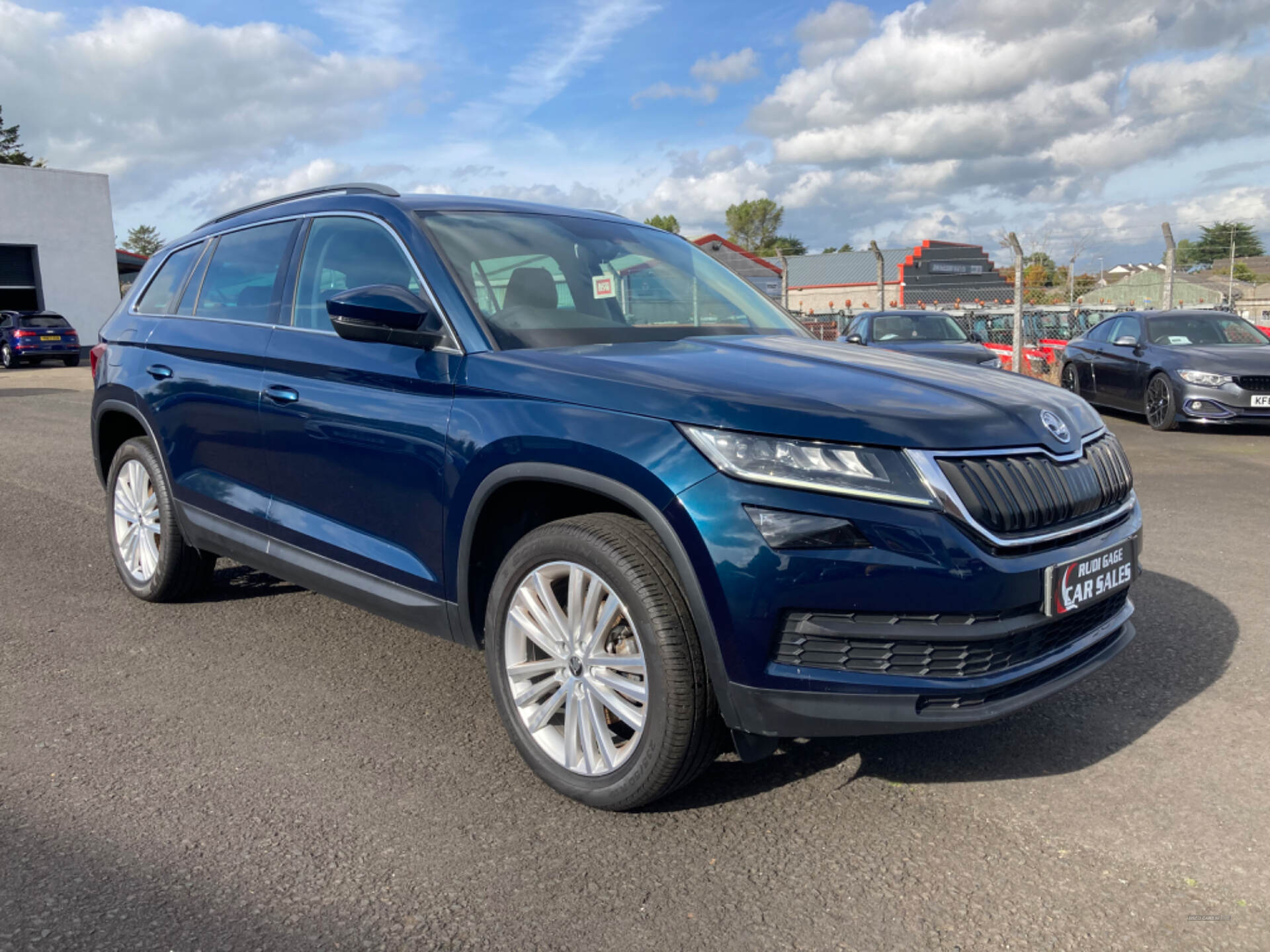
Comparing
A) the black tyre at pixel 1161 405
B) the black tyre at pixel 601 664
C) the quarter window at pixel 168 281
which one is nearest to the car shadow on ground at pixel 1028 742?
the black tyre at pixel 601 664

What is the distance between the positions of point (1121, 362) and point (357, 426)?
11.3 m

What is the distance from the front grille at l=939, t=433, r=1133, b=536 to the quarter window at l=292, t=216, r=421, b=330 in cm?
196

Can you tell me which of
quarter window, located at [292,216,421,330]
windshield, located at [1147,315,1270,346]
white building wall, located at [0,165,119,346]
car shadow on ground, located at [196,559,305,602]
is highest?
white building wall, located at [0,165,119,346]

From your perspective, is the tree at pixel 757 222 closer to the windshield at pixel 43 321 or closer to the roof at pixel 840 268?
the roof at pixel 840 268

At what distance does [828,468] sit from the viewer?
256 centimetres

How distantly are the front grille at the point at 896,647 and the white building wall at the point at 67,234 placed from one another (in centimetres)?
4136

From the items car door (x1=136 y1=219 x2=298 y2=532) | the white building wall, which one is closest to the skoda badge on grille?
car door (x1=136 y1=219 x2=298 y2=532)

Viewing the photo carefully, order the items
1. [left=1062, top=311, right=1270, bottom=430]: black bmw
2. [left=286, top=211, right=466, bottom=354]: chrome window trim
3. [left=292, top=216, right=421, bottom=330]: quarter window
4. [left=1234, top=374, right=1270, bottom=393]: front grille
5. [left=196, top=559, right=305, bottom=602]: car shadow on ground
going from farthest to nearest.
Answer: [left=1062, top=311, right=1270, bottom=430]: black bmw, [left=1234, top=374, right=1270, bottom=393]: front grille, [left=196, top=559, right=305, bottom=602]: car shadow on ground, [left=292, top=216, right=421, bottom=330]: quarter window, [left=286, top=211, right=466, bottom=354]: chrome window trim

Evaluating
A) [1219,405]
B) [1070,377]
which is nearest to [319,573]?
[1219,405]

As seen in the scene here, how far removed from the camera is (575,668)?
9.76 ft

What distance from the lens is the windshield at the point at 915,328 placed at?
44.3 feet

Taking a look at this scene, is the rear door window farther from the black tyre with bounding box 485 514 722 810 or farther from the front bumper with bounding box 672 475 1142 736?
the front bumper with bounding box 672 475 1142 736

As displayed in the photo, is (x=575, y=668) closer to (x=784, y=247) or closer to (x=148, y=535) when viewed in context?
(x=148, y=535)

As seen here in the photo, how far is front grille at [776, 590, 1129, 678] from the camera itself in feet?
8.39
